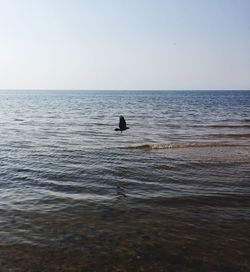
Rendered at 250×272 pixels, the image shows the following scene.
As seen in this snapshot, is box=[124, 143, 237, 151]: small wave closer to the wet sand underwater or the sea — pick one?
the sea

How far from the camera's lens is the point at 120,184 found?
42.2ft

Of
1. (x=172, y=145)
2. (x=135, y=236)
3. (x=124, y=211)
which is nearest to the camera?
(x=135, y=236)

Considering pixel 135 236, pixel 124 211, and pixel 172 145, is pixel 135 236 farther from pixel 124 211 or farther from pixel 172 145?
pixel 172 145

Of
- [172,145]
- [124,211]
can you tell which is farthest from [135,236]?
[172,145]

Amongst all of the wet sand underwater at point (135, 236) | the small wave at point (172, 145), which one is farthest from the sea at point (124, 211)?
the small wave at point (172, 145)

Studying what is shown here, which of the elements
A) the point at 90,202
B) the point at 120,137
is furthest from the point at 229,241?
the point at 120,137

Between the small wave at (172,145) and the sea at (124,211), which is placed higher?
the sea at (124,211)

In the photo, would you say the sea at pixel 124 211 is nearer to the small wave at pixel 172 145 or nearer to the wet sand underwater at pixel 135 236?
the wet sand underwater at pixel 135 236

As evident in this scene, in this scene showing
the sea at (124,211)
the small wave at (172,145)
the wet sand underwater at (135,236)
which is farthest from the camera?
the small wave at (172,145)

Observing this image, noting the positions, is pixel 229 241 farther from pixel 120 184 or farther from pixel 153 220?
pixel 120 184

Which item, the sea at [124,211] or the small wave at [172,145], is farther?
the small wave at [172,145]

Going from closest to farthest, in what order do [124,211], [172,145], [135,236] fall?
[135,236] → [124,211] → [172,145]

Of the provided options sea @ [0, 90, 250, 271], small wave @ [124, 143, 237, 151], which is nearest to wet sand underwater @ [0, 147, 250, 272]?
sea @ [0, 90, 250, 271]

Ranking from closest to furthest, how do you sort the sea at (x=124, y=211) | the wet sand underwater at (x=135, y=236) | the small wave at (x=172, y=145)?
1. the wet sand underwater at (x=135, y=236)
2. the sea at (x=124, y=211)
3. the small wave at (x=172, y=145)
